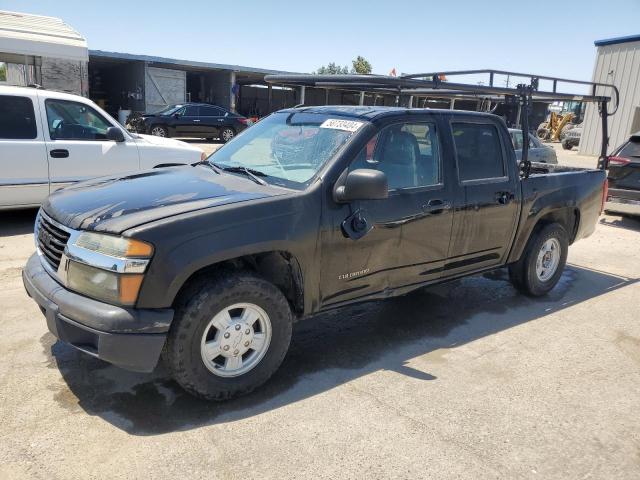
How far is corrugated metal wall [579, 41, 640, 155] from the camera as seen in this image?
20.9 meters

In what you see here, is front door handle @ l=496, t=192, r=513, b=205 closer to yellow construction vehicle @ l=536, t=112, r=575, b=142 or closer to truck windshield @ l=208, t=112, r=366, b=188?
truck windshield @ l=208, t=112, r=366, b=188

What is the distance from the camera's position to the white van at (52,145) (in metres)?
6.76

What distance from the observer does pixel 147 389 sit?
339 cm

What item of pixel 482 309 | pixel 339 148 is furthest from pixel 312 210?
pixel 482 309

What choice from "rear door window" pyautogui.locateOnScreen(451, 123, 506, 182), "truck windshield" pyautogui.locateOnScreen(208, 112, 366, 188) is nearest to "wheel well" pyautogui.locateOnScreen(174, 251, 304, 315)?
"truck windshield" pyautogui.locateOnScreen(208, 112, 366, 188)

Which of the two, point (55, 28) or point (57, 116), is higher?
point (55, 28)

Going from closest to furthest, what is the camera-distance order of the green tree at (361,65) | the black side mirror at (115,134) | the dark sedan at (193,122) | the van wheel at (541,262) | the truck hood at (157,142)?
the van wheel at (541,262) → the black side mirror at (115,134) → the truck hood at (157,142) → the dark sedan at (193,122) → the green tree at (361,65)

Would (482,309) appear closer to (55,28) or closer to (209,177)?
(209,177)

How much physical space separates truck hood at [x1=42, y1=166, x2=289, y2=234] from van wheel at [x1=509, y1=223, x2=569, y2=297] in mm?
2966

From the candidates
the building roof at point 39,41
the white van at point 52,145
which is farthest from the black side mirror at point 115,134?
the building roof at point 39,41

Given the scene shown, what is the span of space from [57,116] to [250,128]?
3.84 meters

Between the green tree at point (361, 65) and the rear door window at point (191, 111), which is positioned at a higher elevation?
the green tree at point (361, 65)

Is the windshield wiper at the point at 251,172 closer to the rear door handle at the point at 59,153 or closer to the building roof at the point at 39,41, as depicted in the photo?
the rear door handle at the point at 59,153

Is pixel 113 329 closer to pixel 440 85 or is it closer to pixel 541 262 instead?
pixel 440 85
